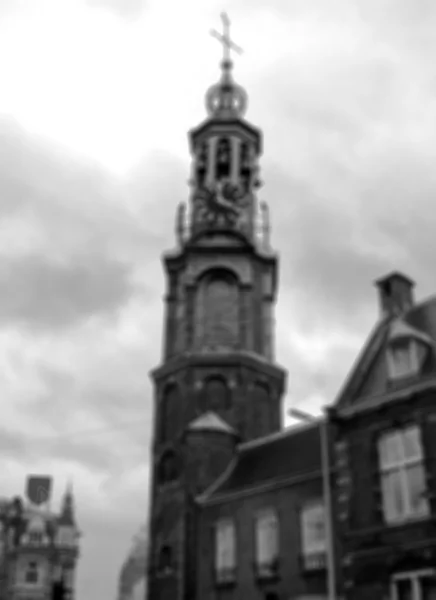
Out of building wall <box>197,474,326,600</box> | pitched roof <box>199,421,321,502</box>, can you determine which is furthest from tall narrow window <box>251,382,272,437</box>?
building wall <box>197,474,326,600</box>

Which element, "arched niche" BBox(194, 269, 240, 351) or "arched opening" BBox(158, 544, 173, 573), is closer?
"arched opening" BBox(158, 544, 173, 573)

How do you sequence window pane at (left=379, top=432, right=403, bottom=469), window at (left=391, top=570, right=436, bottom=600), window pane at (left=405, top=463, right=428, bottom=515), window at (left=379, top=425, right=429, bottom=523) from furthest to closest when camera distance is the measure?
window pane at (left=379, top=432, right=403, bottom=469)
window at (left=379, top=425, right=429, bottom=523)
window pane at (left=405, top=463, right=428, bottom=515)
window at (left=391, top=570, right=436, bottom=600)

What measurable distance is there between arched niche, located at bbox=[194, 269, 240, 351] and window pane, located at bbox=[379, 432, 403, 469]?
2133cm

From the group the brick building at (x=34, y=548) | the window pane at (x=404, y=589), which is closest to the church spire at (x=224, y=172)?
the window pane at (x=404, y=589)

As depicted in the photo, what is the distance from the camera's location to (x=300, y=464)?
37125 millimetres

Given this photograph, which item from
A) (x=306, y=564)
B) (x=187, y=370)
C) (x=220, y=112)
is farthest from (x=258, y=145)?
(x=306, y=564)

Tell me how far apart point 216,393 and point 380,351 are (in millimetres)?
18051

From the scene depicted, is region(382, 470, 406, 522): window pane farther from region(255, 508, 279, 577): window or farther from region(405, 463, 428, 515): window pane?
region(255, 508, 279, 577): window

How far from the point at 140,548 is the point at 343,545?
77.4 meters

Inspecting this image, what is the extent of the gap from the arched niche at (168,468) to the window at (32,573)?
158 ft

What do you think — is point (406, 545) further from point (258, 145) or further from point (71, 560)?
point (71, 560)

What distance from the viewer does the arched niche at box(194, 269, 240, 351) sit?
5000 centimetres

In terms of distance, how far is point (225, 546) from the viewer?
3800cm

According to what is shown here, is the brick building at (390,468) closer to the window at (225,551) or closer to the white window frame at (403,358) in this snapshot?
the white window frame at (403,358)
